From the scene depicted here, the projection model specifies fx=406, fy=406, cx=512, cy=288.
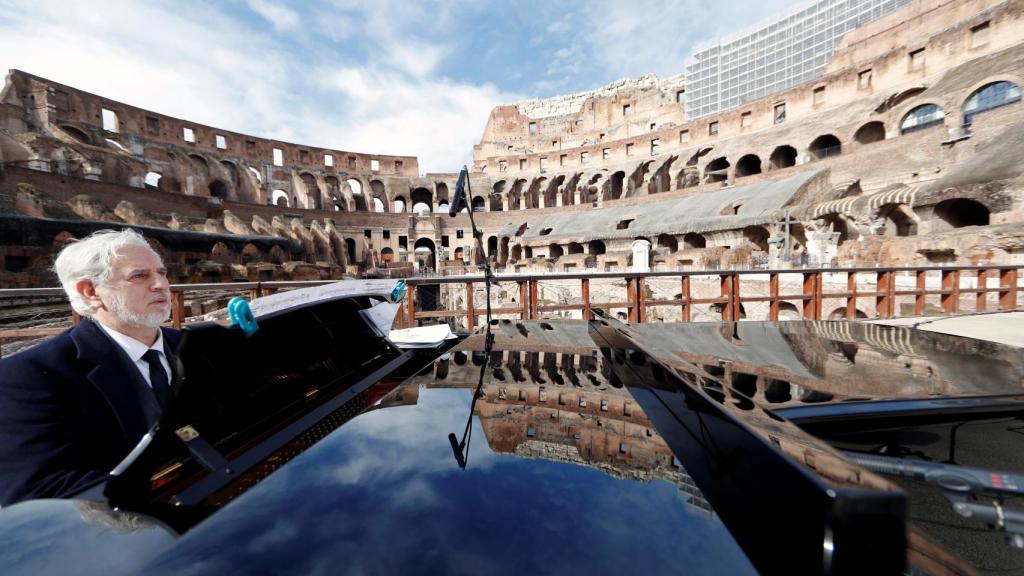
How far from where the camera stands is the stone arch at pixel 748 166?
99.1 ft

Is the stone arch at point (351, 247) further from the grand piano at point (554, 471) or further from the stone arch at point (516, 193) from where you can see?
the grand piano at point (554, 471)

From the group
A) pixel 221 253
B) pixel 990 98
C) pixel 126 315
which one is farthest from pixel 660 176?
pixel 126 315

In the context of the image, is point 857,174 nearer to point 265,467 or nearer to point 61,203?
point 265,467

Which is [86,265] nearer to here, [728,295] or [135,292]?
[135,292]

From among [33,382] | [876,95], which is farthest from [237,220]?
[876,95]

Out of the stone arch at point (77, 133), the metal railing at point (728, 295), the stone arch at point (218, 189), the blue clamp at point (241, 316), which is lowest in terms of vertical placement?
the metal railing at point (728, 295)

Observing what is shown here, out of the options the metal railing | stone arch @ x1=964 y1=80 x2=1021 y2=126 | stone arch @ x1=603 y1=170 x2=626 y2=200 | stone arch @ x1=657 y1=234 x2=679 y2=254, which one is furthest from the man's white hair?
stone arch @ x1=603 y1=170 x2=626 y2=200

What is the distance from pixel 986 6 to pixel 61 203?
153 ft

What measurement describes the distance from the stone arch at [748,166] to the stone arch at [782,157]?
1.61 metres

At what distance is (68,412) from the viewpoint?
1322mm

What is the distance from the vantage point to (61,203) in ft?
56.9

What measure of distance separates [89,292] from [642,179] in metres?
36.7

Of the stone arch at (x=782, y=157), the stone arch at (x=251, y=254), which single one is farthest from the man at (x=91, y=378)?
the stone arch at (x=782, y=157)

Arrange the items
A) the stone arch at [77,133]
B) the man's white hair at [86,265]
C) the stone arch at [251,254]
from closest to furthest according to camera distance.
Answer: the man's white hair at [86,265], the stone arch at [251,254], the stone arch at [77,133]
